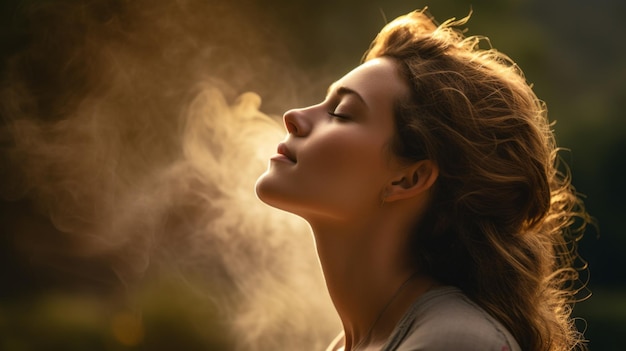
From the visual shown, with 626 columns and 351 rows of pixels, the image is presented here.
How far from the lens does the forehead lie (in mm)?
2127

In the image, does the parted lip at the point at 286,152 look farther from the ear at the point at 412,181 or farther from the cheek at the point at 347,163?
the ear at the point at 412,181

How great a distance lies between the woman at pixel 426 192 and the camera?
204 cm

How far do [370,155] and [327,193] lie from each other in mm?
149

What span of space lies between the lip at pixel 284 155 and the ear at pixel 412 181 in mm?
262

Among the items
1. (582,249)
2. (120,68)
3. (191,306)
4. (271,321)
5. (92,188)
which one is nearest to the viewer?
(271,321)

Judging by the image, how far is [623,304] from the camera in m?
4.90

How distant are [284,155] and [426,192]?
0.39m

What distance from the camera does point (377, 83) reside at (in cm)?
216

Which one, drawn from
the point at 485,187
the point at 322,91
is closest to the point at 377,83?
the point at 485,187

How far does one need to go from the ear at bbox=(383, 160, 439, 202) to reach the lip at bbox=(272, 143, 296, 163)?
262mm

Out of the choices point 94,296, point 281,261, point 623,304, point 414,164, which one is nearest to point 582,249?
point 623,304

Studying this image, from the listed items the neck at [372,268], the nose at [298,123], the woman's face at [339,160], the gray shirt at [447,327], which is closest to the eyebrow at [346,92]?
the woman's face at [339,160]

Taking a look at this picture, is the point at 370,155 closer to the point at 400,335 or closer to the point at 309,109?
the point at 309,109

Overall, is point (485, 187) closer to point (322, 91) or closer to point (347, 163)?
point (347, 163)
